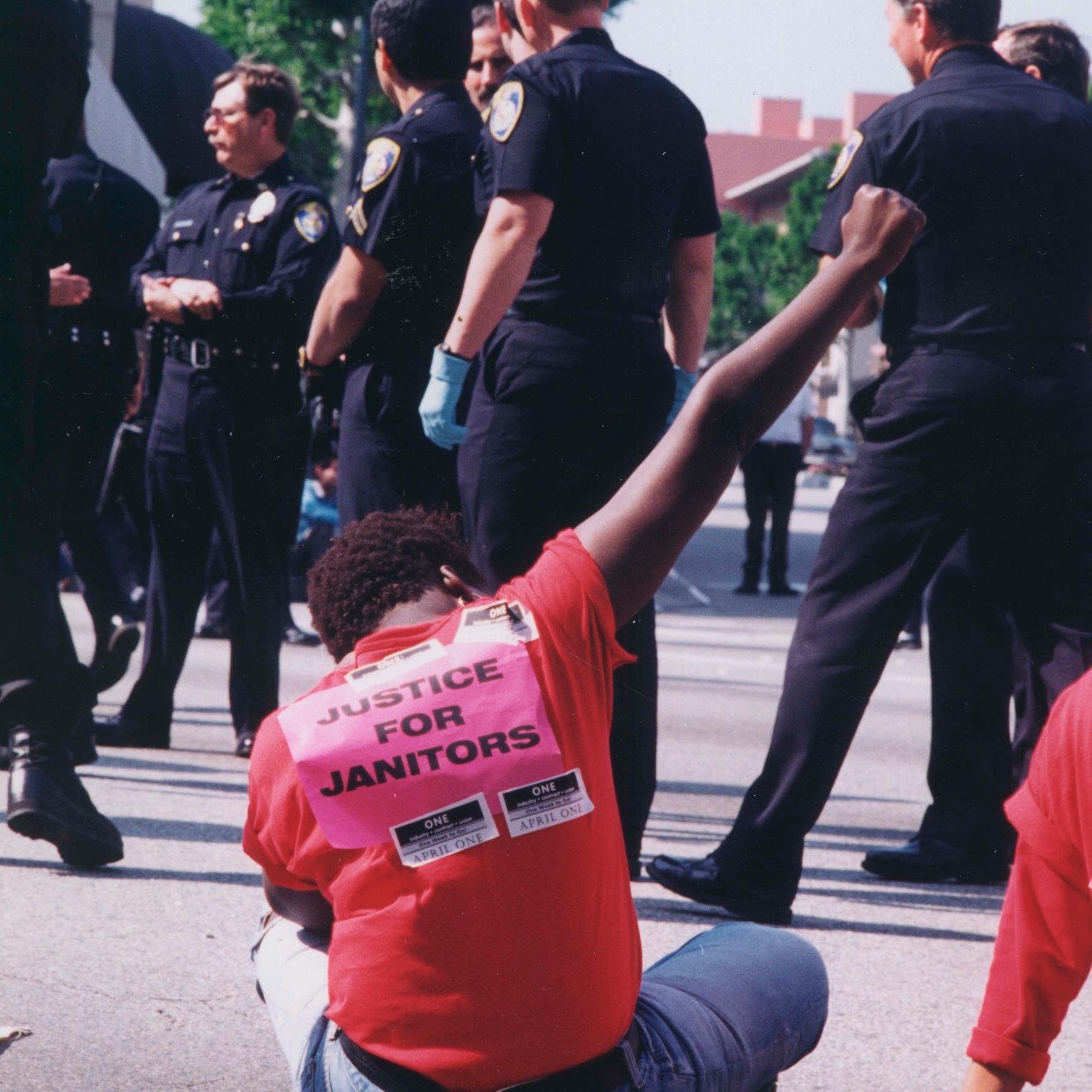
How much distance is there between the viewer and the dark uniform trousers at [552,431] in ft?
11.4

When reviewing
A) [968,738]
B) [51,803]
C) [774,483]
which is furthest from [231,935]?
[774,483]

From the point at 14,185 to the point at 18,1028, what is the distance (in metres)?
1.72

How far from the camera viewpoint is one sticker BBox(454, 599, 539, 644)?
1.86 meters

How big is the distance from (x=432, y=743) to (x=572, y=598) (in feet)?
0.73

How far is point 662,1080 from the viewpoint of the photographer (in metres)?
1.97

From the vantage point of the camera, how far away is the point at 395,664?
1871mm

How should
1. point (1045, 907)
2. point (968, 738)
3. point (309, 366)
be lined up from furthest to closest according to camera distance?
point (309, 366) → point (968, 738) → point (1045, 907)

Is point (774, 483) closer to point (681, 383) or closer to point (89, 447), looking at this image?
point (89, 447)

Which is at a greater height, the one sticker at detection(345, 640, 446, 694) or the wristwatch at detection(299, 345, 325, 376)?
the one sticker at detection(345, 640, 446, 694)

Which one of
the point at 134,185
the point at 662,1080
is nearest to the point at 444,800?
the point at 662,1080

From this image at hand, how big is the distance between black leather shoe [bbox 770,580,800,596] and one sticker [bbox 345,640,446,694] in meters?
11.4

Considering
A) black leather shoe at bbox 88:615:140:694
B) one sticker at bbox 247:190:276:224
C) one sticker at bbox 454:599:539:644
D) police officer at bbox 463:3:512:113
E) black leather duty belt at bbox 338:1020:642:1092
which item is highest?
police officer at bbox 463:3:512:113

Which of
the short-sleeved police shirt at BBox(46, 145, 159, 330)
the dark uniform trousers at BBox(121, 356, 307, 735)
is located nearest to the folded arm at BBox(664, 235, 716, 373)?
the dark uniform trousers at BBox(121, 356, 307, 735)

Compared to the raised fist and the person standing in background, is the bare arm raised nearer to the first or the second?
the raised fist
